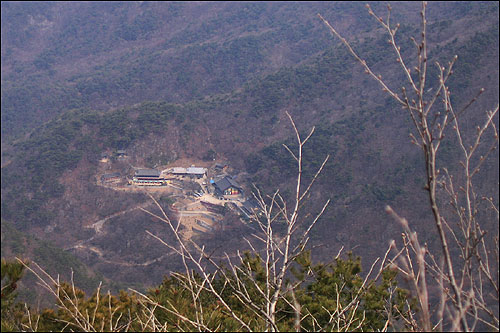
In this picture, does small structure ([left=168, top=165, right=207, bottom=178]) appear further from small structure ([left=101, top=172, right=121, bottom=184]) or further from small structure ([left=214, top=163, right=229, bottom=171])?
small structure ([left=101, top=172, right=121, bottom=184])

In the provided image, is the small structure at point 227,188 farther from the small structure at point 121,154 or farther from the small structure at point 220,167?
the small structure at point 121,154

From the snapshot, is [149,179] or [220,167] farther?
[220,167]

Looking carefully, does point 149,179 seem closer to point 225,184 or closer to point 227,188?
point 225,184

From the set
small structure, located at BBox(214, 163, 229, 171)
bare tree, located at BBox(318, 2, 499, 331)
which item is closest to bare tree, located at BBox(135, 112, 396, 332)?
bare tree, located at BBox(318, 2, 499, 331)

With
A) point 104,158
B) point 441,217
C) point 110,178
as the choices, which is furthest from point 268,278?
point 104,158

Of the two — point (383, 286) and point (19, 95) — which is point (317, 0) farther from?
point (383, 286)

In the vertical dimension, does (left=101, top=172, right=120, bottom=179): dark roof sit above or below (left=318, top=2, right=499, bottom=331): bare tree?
below

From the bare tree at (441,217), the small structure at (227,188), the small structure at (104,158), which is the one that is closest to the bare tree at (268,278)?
the bare tree at (441,217)
